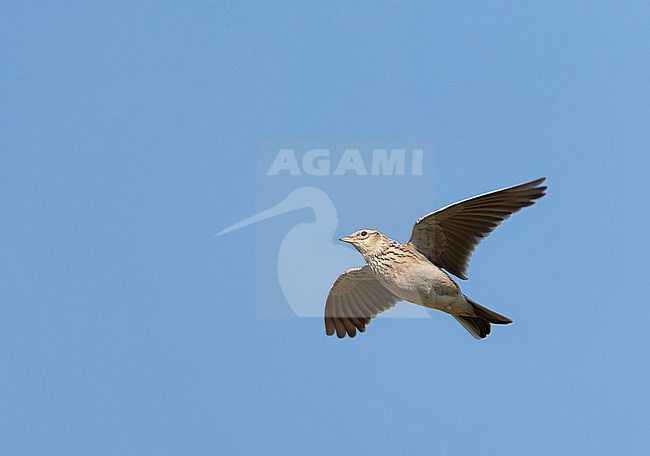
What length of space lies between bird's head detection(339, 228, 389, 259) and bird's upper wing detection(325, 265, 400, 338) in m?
1.57

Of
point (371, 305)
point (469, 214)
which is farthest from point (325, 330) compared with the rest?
point (469, 214)

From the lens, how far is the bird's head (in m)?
14.4

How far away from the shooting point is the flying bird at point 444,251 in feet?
46.2

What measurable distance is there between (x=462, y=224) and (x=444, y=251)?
14.9 inches

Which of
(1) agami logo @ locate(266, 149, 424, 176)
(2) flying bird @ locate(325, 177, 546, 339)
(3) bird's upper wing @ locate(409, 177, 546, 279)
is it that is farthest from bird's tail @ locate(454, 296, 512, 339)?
(1) agami logo @ locate(266, 149, 424, 176)

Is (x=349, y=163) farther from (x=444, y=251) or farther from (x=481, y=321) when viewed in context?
(x=481, y=321)

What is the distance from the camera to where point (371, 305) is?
53.5 ft

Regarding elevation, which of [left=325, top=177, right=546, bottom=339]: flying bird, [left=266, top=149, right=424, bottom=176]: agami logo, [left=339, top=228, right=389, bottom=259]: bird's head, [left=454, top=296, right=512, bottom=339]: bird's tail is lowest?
[left=454, top=296, right=512, bottom=339]: bird's tail

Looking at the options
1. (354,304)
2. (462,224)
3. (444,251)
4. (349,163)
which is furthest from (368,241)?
(354,304)

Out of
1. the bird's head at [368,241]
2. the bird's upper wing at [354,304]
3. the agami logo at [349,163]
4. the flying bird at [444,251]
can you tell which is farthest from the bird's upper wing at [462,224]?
the bird's upper wing at [354,304]

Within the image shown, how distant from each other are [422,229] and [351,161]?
1.46 meters

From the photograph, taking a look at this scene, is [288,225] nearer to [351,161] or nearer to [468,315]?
[351,161]

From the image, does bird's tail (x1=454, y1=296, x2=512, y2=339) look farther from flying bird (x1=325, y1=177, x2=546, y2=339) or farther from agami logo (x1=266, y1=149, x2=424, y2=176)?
agami logo (x1=266, y1=149, x2=424, y2=176)

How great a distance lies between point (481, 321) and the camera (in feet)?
47.5
